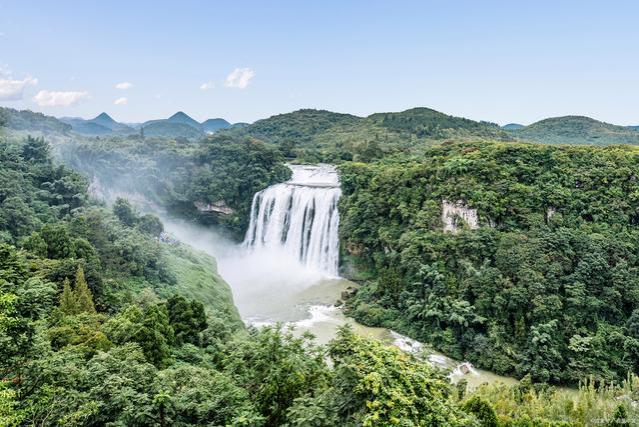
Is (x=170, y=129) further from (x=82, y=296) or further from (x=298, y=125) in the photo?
(x=82, y=296)

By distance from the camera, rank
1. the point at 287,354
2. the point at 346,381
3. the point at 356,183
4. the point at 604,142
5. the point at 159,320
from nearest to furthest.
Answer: the point at 346,381, the point at 287,354, the point at 159,320, the point at 356,183, the point at 604,142

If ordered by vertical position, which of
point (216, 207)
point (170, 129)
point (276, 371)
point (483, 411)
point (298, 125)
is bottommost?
point (483, 411)

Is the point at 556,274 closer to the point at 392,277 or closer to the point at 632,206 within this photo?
the point at 632,206

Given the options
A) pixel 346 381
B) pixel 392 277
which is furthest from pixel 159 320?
pixel 392 277

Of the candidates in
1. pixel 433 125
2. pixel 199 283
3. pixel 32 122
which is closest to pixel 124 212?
pixel 199 283

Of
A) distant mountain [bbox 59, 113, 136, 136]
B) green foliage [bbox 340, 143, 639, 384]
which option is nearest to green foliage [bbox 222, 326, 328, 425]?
green foliage [bbox 340, 143, 639, 384]
